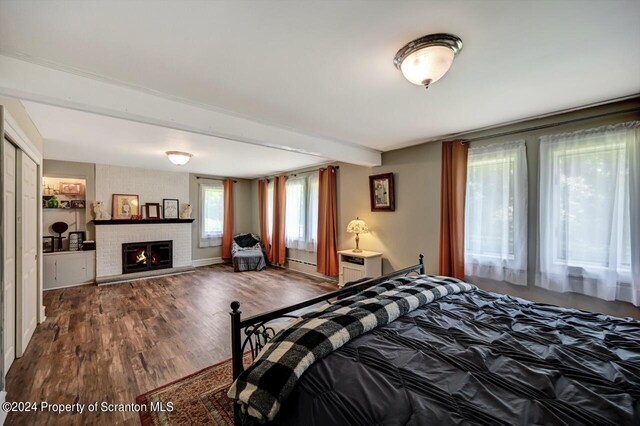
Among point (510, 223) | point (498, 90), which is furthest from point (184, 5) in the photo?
point (510, 223)

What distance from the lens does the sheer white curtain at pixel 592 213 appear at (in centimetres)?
236

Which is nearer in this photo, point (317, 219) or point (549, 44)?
point (549, 44)

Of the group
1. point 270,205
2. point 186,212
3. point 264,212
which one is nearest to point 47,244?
point 186,212

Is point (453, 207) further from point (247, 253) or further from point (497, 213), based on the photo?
point (247, 253)

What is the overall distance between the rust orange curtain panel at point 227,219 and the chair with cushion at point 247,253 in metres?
0.23

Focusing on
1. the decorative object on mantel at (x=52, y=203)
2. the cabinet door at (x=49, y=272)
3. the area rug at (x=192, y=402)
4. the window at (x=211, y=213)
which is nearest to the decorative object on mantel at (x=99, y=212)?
the decorative object on mantel at (x=52, y=203)

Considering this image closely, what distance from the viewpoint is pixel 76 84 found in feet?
6.20

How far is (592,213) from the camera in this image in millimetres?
2543

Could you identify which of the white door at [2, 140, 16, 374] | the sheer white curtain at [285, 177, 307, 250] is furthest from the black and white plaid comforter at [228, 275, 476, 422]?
the sheer white curtain at [285, 177, 307, 250]

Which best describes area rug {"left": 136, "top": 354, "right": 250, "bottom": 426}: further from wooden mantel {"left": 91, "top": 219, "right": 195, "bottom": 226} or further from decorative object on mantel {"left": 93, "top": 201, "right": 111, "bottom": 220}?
decorative object on mantel {"left": 93, "top": 201, "right": 111, "bottom": 220}

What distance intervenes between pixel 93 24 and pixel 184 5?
0.58 meters

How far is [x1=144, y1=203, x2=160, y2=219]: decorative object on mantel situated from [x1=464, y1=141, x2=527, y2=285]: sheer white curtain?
6420 millimetres

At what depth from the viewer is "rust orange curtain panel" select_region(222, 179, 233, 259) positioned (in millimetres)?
7000

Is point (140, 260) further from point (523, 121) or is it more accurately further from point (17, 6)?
point (523, 121)
